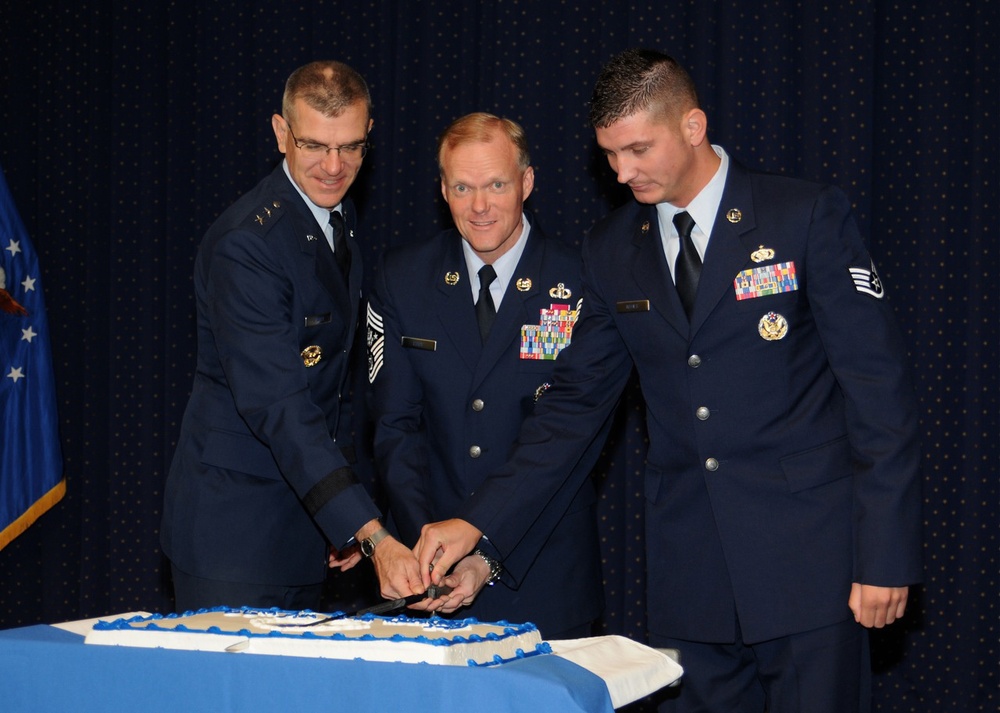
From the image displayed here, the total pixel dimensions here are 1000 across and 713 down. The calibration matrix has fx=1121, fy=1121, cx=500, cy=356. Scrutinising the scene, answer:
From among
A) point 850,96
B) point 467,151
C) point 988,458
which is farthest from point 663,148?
point 988,458

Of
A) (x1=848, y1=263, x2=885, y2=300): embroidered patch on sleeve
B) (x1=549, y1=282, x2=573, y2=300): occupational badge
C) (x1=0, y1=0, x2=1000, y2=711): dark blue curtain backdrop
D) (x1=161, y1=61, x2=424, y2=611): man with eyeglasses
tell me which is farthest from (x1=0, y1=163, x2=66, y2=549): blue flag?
(x1=848, y1=263, x2=885, y2=300): embroidered patch on sleeve

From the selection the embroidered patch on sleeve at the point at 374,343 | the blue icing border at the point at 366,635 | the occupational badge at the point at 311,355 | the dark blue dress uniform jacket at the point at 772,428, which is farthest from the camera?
the embroidered patch on sleeve at the point at 374,343

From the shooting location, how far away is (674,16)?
3744 millimetres

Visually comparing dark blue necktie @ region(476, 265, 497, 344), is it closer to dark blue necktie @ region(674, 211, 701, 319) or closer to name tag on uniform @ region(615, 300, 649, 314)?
name tag on uniform @ region(615, 300, 649, 314)

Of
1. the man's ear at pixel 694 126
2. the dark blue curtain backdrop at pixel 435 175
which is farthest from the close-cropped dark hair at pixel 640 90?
the dark blue curtain backdrop at pixel 435 175

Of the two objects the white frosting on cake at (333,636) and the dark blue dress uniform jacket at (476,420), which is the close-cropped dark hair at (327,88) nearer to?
the dark blue dress uniform jacket at (476,420)

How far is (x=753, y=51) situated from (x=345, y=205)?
1586 millimetres

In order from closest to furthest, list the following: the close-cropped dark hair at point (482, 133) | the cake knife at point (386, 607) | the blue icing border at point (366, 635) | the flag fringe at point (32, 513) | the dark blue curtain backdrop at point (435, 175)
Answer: the blue icing border at point (366, 635) → the cake knife at point (386, 607) → the close-cropped dark hair at point (482, 133) → the dark blue curtain backdrop at point (435, 175) → the flag fringe at point (32, 513)

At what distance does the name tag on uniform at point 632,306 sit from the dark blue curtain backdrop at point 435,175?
55.5 inches

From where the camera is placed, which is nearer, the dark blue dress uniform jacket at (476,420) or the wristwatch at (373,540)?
the wristwatch at (373,540)

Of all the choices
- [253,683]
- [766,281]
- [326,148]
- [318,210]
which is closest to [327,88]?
[326,148]

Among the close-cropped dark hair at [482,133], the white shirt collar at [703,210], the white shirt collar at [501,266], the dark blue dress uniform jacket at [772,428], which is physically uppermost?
the close-cropped dark hair at [482,133]

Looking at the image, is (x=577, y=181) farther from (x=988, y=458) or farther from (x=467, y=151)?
(x=988, y=458)

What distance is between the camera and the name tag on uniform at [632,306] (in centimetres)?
238
